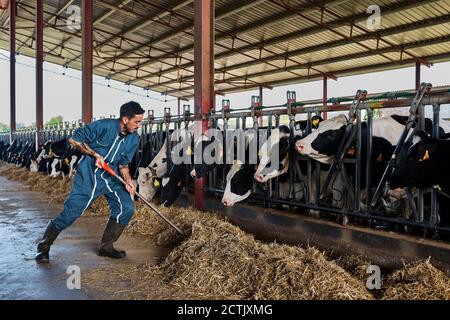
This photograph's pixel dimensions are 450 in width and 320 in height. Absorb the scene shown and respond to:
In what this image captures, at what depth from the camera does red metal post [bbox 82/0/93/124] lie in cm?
1102

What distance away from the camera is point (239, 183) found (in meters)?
5.94

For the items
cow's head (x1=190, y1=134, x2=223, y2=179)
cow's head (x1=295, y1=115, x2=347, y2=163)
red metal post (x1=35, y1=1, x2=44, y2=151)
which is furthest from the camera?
red metal post (x1=35, y1=1, x2=44, y2=151)

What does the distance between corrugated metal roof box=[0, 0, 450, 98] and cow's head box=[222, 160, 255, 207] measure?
7410 millimetres

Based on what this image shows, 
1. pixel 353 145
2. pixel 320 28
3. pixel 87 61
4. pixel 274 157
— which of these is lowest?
pixel 274 157

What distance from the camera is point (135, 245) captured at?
17.6 feet

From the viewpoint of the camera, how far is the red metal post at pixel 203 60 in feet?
22.1

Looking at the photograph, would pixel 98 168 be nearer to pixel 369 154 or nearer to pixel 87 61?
pixel 369 154

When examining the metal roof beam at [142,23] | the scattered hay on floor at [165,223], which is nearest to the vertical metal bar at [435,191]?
the scattered hay on floor at [165,223]

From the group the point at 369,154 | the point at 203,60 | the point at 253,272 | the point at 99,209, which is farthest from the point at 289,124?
the point at 99,209

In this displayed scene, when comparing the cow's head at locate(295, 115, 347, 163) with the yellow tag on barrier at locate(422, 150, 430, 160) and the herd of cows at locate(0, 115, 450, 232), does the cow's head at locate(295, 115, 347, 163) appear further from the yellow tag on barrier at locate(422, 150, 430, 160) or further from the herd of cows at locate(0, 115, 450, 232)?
the yellow tag on barrier at locate(422, 150, 430, 160)

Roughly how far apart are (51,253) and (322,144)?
3143mm

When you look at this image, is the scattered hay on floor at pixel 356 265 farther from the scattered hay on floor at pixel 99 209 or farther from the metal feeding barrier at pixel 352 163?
the scattered hay on floor at pixel 99 209

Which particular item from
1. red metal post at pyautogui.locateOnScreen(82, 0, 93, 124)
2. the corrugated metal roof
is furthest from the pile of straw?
the corrugated metal roof

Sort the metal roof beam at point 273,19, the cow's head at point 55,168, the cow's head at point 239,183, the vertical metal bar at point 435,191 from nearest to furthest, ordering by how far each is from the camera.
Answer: the vertical metal bar at point 435,191 < the cow's head at point 239,183 < the cow's head at point 55,168 < the metal roof beam at point 273,19
